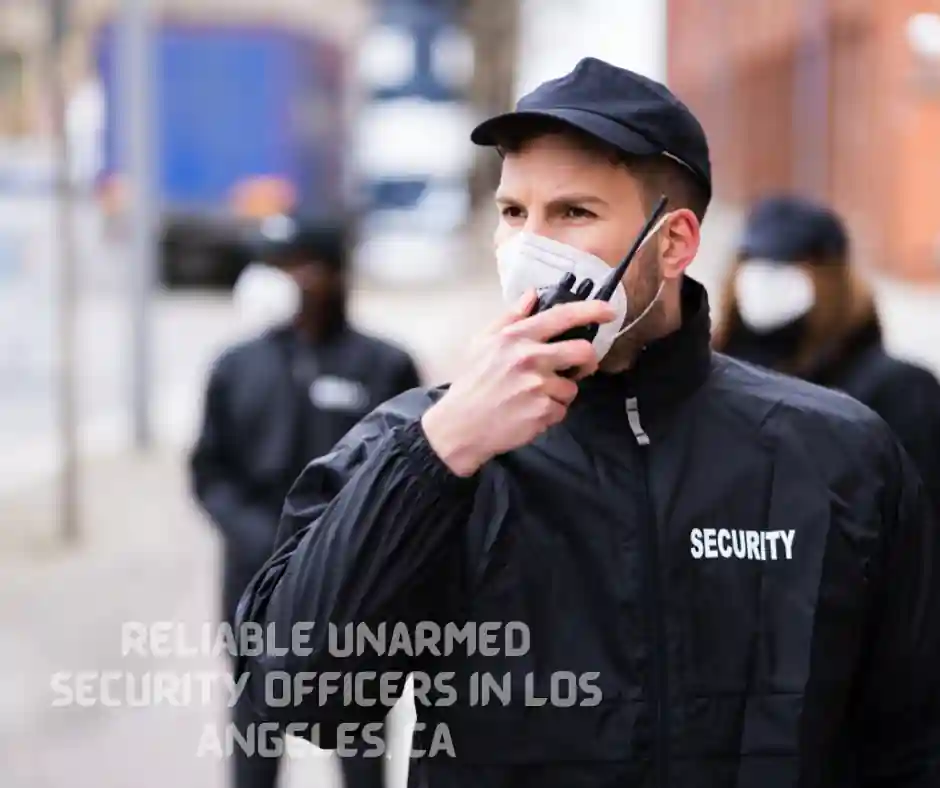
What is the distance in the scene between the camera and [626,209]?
86.3 inches

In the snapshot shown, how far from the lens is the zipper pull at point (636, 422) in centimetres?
218

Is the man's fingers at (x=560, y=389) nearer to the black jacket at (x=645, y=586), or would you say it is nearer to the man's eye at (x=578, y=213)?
the black jacket at (x=645, y=586)

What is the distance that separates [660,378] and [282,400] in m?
2.62

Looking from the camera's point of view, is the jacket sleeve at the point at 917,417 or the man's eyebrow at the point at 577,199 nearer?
the man's eyebrow at the point at 577,199

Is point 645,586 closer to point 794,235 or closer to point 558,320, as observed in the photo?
point 558,320

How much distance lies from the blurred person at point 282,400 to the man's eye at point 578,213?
2.54m

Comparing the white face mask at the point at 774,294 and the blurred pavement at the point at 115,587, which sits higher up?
the white face mask at the point at 774,294

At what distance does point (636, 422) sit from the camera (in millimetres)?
2203

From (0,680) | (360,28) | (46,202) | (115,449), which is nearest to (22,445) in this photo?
(115,449)

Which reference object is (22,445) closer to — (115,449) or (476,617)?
(115,449)

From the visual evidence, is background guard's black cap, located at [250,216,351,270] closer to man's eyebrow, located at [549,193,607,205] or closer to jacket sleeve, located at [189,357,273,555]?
jacket sleeve, located at [189,357,273,555]

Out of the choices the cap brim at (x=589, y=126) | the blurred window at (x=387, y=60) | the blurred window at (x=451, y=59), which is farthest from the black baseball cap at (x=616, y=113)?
the blurred window at (x=451, y=59)

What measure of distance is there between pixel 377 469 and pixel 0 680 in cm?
524

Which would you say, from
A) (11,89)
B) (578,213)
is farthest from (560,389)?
(11,89)
